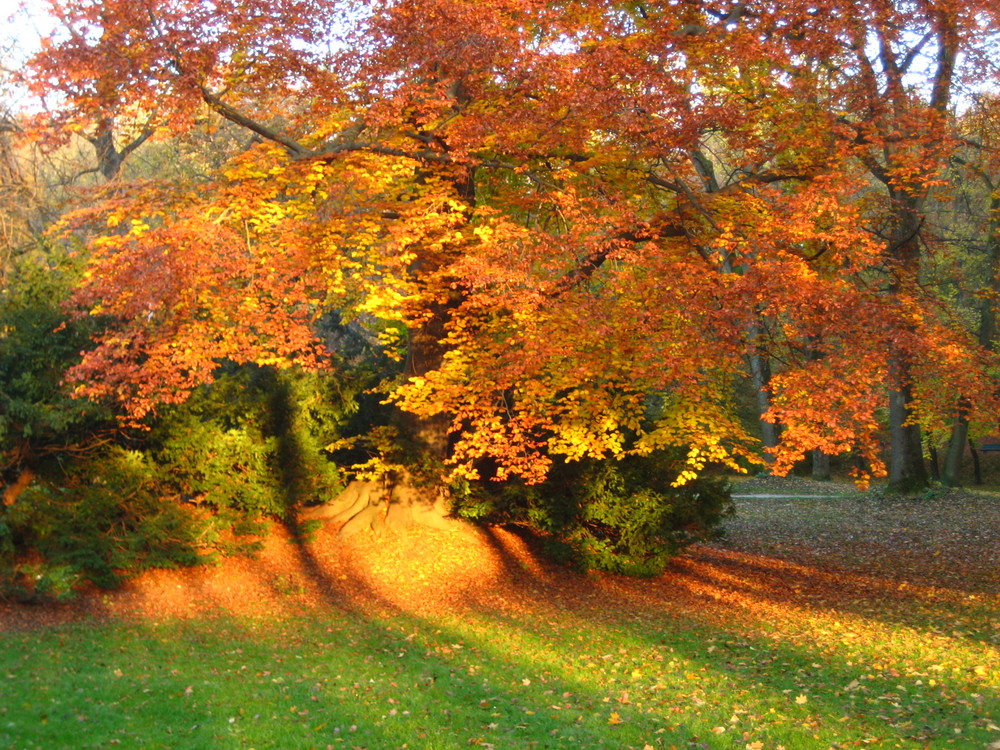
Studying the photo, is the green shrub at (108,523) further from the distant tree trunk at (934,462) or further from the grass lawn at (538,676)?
the distant tree trunk at (934,462)

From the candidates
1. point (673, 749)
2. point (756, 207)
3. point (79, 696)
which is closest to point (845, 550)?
point (756, 207)

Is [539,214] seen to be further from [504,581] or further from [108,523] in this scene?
[108,523]

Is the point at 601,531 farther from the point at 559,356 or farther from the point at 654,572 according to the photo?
the point at 559,356

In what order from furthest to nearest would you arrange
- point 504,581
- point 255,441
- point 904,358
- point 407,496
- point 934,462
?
point 934,462 < point 407,496 < point 504,581 < point 255,441 < point 904,358

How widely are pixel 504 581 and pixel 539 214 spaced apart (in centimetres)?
545

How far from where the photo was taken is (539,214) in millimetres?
12430

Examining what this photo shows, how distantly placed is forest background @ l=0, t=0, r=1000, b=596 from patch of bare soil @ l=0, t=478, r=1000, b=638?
1.41ft

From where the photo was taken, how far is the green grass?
22.5 feet

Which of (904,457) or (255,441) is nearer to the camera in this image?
(255,441)

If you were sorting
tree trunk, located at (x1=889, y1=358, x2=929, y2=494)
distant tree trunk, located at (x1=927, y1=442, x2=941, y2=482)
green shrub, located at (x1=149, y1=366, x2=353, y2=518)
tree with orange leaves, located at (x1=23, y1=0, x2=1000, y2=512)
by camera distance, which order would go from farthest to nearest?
distant tree trunk, located at (x1=927, y1=442, x2=941, y2=482) → tree trunk, located at (x1=889, y1=358, x2=929, y2=494) → green shrub, located at (x1=149, y1=366, x2=353, y2=518) → tree with orange leaves, located at (x1=23, y1=0, x2=1000, y2=512)

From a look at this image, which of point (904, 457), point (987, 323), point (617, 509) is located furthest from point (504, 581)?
point (987, 323)

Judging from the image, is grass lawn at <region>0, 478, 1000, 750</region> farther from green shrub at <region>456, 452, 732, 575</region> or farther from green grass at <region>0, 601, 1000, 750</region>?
green shrub at <region>456, 452, 732, 575</region>

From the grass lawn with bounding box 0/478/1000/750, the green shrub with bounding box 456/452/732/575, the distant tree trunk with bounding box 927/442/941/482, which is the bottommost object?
the distant tree trunk with bounding box 927/442/941/482

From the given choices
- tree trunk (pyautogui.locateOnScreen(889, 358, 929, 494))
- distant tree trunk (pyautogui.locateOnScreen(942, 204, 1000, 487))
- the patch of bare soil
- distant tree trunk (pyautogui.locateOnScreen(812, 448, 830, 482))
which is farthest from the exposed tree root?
distant tree trunk (pyautogui.locateOnScreen(812, 448, 830, 482))
